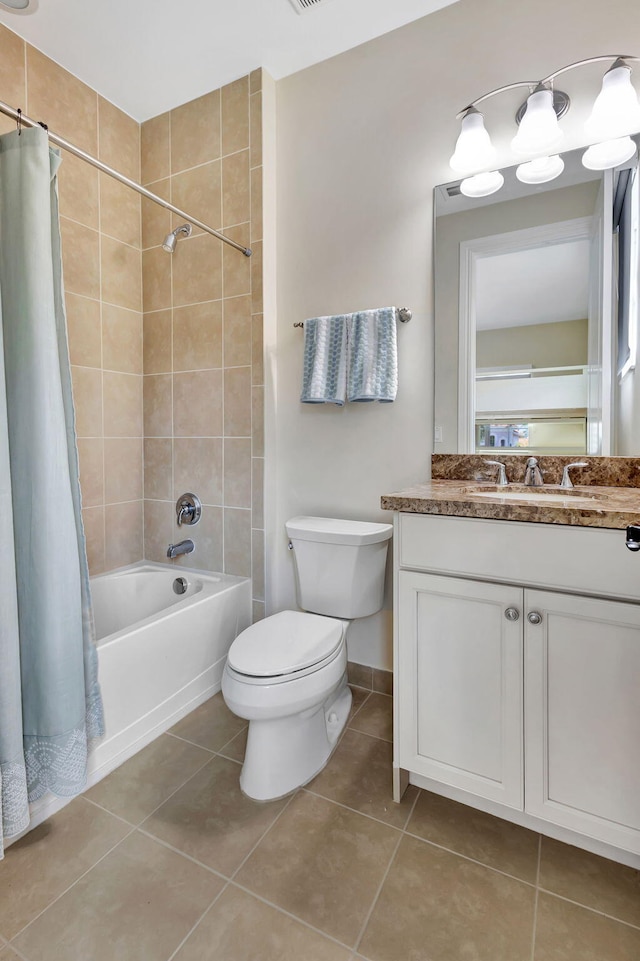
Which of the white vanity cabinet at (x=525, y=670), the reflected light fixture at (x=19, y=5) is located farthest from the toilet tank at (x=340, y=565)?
the reflected light fixture at (x=19, y=5)

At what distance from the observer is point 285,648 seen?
4.63ft

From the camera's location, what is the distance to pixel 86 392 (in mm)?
2070

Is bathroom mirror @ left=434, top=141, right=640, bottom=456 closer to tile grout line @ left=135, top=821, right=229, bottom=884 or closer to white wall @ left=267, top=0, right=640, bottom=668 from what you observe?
white wall @ left=267, top=0, right=640, bottom=668

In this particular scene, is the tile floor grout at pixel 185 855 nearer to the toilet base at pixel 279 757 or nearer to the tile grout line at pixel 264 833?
the tile grout line at pixel 264 833

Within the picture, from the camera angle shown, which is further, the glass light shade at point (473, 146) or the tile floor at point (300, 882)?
the glass light shade at point (473, 146)

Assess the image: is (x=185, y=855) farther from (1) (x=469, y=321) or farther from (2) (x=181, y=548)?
(1) (x=469, y=321)

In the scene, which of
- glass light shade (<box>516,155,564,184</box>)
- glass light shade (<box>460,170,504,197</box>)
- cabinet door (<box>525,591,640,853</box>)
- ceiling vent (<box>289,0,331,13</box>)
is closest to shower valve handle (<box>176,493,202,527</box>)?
cabinet door (<box>525,591,640,853</box>)

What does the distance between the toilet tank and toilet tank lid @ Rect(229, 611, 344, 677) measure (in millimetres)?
117

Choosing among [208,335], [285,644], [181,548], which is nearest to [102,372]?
[208,335]

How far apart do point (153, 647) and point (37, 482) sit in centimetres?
A: 75

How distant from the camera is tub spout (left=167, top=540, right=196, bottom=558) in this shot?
2158mm

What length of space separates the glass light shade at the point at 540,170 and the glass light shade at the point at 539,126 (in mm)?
34

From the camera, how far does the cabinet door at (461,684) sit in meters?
1.13

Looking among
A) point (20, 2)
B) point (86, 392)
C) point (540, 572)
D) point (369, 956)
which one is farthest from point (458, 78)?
point (369, 956)
